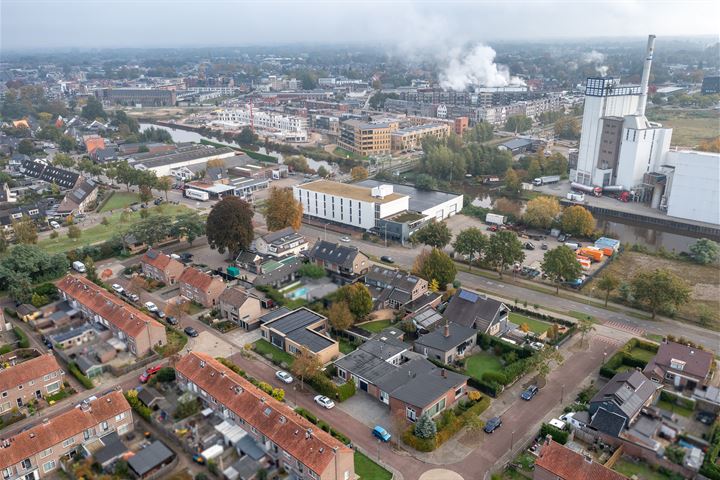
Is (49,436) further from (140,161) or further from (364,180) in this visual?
(140,161)

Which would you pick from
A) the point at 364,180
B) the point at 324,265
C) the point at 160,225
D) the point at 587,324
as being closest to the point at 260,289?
the point at 324,265

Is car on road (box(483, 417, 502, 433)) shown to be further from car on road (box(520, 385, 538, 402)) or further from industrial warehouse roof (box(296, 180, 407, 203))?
industrial warehouse roof (box(296, 180, 407, 203))

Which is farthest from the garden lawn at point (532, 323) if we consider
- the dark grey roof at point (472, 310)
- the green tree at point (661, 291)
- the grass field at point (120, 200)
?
the grass field at point (120, 200)

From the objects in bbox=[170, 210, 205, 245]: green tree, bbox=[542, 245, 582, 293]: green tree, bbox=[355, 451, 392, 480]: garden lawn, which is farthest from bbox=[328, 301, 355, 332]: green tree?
bbox=[170, 210, 205, 245]: green tree

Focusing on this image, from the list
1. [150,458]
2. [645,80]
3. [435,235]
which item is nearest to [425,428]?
[150,458]

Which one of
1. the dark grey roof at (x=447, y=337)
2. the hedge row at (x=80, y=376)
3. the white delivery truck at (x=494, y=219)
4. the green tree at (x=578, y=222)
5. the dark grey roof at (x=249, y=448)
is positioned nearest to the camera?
the dark grey roof at (x=249, y=448)

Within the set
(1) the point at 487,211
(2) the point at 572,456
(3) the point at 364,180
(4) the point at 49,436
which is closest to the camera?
(2) the point at 572,456

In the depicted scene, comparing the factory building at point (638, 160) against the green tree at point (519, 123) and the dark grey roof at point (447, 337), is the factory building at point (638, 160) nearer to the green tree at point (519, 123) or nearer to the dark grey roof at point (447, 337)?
the green tree at point (519, 123)
